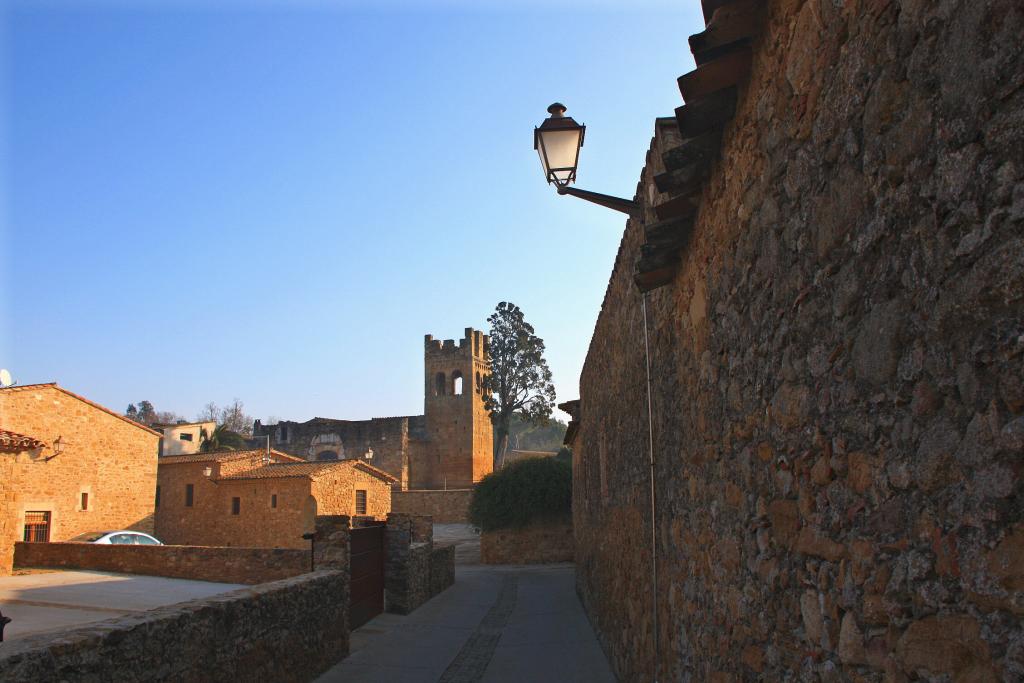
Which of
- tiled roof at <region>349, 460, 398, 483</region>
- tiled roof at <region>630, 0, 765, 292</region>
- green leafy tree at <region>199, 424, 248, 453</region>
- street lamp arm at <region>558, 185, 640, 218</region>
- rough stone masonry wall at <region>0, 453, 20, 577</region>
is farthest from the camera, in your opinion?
green leafy tree at <region>199, 424, 248, 453</region>

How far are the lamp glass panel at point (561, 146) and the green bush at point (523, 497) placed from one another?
2040 centimetres

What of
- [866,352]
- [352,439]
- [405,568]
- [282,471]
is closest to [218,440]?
[352,439]

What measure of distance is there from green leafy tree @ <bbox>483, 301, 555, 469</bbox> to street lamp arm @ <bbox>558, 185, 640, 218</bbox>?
4320cm

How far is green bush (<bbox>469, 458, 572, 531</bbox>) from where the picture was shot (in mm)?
25594

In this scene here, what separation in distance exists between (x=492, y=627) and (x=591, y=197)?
8.58 metres

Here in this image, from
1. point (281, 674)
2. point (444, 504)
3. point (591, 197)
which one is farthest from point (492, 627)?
point (444, 504)

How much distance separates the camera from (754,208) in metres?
3.05

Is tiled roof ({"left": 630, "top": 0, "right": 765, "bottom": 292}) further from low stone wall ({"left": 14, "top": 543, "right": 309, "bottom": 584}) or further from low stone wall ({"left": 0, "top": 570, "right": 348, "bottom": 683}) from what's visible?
low stone wall ({"left": 14, "top": 543, "right": 309, "bottom": 584})

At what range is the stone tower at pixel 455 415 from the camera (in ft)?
193

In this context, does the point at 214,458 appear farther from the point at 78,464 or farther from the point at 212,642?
the point at 212,642

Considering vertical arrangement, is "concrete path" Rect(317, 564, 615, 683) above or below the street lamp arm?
below

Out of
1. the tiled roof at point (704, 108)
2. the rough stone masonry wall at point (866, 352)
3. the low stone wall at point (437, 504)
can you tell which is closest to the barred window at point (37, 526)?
the low stone wall at point (437, 504)

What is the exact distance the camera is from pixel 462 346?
6047 cm

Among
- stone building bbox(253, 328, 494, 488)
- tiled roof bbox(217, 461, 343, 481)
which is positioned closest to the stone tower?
stone building bbox(253, 328, 494, 488)
